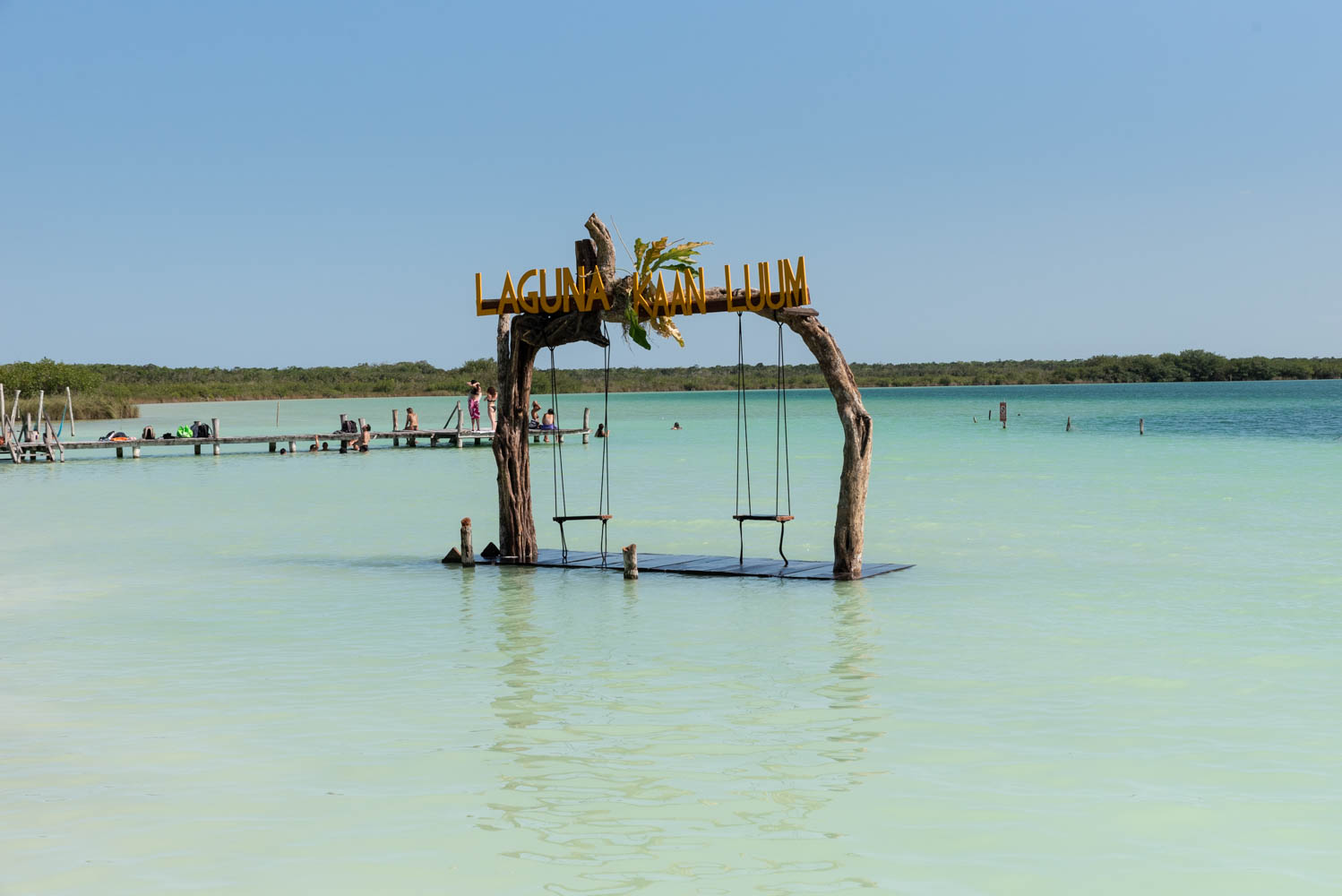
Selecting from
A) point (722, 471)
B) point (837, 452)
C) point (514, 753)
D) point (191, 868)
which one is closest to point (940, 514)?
point (722, 471)

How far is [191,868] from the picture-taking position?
230 inches

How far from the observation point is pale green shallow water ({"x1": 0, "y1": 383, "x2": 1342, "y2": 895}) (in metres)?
5.94

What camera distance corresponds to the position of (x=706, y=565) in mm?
14703

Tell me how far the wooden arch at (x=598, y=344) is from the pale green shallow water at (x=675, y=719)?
847 millimetres

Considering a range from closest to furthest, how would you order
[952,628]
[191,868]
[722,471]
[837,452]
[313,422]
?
[191,868]
[952,628]
[722,471]
[837,452]
[313,422]

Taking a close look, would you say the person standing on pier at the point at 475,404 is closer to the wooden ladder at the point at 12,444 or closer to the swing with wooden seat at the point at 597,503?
the swing with wooden seat at the point at 597,503

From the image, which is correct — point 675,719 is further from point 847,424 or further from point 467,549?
point 467,549

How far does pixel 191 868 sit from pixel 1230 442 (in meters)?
44.5

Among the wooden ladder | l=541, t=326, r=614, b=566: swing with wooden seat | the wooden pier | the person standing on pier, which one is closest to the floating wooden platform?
l=541, t=326, r=614, b=566: swing with wooden seat

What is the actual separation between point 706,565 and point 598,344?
2.84 meters

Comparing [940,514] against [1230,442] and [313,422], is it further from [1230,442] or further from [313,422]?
[313,422]

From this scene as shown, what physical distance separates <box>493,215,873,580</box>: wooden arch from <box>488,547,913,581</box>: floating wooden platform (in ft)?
1.07

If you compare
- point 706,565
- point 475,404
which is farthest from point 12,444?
point 706,565

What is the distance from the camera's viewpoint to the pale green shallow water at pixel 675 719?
5941mm
